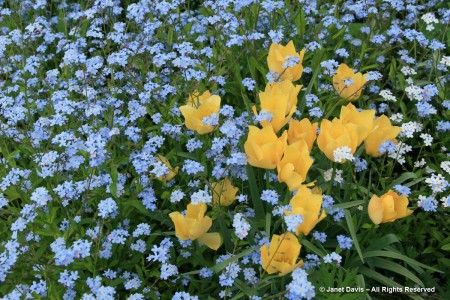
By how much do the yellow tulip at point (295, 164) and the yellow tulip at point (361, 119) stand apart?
0.31 meters

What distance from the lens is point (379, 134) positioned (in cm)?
275

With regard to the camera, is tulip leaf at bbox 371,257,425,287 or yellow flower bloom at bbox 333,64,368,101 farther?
yellow flower bloom at bbox 333,64,368,101

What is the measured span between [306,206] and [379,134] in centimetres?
62

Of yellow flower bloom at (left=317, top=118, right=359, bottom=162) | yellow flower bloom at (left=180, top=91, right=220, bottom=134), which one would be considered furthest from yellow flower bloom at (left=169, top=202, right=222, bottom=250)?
yellow flower bloom at (left=317, top=118, right=359, bottom=162)

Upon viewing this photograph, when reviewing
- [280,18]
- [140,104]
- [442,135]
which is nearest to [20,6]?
[140,104]

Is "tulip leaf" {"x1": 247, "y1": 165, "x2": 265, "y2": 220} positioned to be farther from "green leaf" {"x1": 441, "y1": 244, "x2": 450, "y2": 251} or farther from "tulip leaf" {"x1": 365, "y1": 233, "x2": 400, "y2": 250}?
"green leaf" {"x1": 441, "y1": 244, "x2": 450, "y2": 251}

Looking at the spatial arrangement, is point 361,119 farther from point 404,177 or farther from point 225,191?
point 225,191

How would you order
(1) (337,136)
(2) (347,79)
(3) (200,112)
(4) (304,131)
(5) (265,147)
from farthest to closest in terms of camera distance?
(2) (347,79), (3) (200,112), (4) (304,131), (1) (337,136), (5) (265,147)

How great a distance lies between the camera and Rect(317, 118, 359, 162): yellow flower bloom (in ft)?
8.35

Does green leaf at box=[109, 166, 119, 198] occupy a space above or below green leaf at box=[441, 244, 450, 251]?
above

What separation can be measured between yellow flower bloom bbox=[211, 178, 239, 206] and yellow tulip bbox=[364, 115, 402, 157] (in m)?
0.70

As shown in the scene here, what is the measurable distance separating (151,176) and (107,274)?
514 millimetres

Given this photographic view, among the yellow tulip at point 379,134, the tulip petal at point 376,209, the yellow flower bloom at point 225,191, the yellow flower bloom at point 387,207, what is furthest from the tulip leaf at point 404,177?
the yellow flower bloom at point 225,191

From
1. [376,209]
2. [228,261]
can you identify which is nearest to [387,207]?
[376,209]
